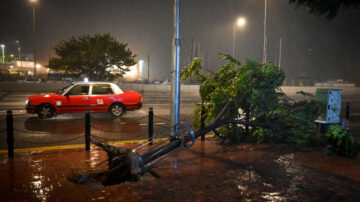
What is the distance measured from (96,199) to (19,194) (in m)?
1.24

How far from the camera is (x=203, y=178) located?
4824mm

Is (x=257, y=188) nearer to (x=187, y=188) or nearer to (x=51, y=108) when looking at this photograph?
(x=187, y=188)

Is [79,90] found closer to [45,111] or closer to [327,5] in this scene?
[45,111]

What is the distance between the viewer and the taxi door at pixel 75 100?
36.9 ft

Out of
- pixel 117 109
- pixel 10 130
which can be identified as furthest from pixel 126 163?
pixel 117 109

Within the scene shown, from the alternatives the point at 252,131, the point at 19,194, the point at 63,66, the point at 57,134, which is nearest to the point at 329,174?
the point at 252,131

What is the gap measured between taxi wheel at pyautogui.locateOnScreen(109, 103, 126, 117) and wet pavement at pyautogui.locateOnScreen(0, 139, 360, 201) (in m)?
5.61

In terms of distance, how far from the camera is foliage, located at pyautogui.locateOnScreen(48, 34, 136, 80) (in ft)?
113

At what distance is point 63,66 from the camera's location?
3544 cm

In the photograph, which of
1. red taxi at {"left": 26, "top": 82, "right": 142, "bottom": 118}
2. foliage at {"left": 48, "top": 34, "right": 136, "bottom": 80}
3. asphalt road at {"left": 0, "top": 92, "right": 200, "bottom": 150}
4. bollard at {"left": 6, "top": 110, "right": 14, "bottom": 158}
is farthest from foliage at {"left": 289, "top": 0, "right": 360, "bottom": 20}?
foliage at {"left": 48, "top": 34, "right": 136, "bottom": 80}

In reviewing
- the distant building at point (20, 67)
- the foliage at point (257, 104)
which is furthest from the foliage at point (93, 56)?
the distant building at point (20, 67)

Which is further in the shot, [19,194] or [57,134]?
[57,134]

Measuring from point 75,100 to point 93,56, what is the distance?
24.2 meters

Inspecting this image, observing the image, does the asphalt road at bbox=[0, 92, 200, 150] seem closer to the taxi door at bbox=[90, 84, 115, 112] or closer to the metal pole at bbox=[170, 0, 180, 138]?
the taxi door at bbox=[90, 84, 115, 112]
